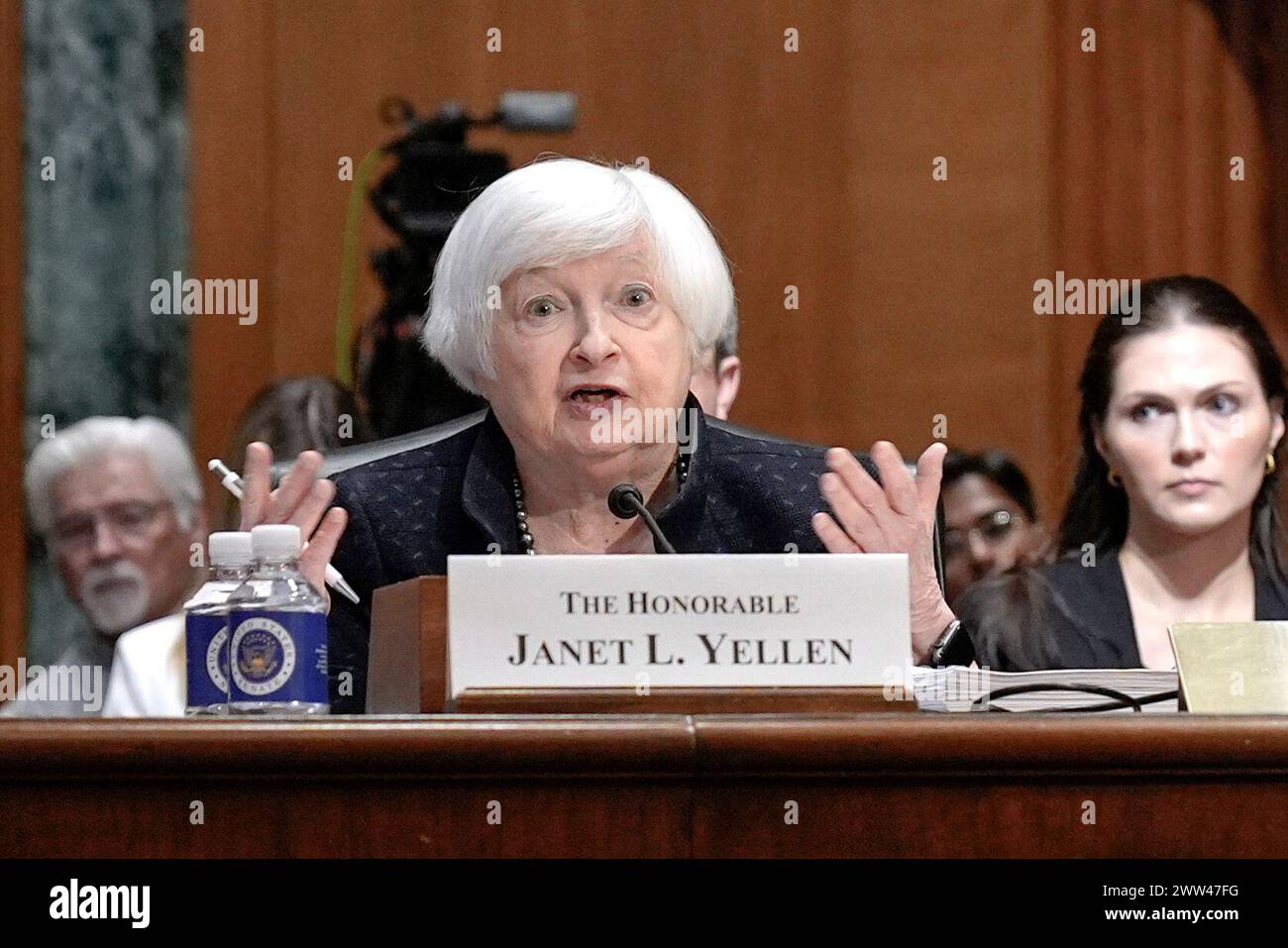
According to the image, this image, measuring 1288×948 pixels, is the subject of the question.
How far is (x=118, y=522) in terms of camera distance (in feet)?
9.52

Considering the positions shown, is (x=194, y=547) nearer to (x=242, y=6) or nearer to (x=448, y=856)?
(x=242, y=6)

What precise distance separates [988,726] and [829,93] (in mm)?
2803

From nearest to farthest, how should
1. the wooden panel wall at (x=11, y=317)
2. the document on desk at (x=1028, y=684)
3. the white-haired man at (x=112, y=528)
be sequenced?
the document on desk at (x=1028, y=684), the white-haired man at (x=112, y=528), the wooden panel wall at (x=11, y=317)

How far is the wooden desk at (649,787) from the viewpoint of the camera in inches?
48.7

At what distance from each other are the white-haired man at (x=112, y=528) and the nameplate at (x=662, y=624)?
1.54 metres

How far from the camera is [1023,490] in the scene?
11.0 feet

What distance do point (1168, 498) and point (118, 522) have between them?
1404 millimetres

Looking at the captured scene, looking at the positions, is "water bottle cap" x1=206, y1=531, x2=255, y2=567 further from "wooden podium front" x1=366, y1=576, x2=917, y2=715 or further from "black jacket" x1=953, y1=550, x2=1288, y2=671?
"black jacket" x1=953, y1=550, x2=1288, y2=671

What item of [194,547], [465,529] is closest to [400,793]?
[465,529]

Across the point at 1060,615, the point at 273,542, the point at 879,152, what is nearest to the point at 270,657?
the point at 273,542

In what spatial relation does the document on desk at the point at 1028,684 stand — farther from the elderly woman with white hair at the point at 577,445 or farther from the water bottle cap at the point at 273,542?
the water bottle cap at the point at 273,542

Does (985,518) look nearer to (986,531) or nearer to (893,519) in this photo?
(986,531)

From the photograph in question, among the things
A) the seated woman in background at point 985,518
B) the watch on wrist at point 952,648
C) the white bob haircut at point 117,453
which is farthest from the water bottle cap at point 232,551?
the seated woman in background at point 985,518
